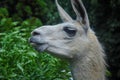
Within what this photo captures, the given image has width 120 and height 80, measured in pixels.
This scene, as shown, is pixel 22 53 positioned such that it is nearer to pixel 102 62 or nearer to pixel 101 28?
pixel 102 62

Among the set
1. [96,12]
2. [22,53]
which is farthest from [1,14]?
[96,12]

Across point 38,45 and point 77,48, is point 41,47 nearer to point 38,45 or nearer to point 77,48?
point 38,45

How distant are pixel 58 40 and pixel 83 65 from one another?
0.37 m

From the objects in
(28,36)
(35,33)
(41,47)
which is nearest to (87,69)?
(41,47)

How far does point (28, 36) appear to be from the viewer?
7.62 meters

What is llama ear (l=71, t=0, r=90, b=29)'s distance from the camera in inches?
224

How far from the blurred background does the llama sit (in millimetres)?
887

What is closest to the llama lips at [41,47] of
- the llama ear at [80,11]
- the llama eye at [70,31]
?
the llama eye at [70,31]

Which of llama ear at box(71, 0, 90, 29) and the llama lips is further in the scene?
llama ear at box(71, 0, 90, 29)

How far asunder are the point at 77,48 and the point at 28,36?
6.94 feet

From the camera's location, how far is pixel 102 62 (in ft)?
18.7

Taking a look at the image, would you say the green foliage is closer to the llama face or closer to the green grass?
the green grass

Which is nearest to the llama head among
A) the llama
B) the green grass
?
the llama

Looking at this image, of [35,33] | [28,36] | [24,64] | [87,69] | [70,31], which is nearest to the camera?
[35,33]
